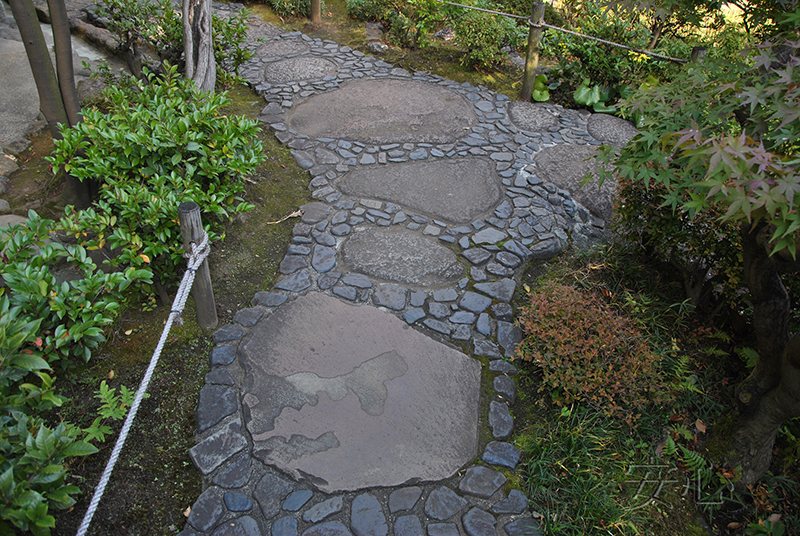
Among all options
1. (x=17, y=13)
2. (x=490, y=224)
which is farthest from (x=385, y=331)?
(x=17, y=13)

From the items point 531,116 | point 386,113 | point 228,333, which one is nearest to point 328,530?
point 228,333

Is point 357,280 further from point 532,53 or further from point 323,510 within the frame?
point 532,53

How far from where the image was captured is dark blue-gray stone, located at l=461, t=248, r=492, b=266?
4.16 metres

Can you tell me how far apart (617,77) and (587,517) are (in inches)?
227

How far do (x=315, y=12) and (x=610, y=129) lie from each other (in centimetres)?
513

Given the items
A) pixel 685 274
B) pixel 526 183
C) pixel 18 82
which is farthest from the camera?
pixel 18 82

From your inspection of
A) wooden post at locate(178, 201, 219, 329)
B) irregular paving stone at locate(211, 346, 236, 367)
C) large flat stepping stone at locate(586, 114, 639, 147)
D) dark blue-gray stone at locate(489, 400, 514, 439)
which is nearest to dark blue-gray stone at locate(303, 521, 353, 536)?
dark blue-gray stone at locate(489, 400, 514, 439)

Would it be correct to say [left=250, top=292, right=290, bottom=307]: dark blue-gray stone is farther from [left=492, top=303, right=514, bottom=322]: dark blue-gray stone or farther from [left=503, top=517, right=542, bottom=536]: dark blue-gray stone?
[left=503, top=517, right=542, bottom=536]: dark blue-gray stone

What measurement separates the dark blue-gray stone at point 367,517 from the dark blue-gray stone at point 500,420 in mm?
824

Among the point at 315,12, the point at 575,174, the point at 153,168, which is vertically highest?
the point at 153,168

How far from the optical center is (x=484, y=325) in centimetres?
364

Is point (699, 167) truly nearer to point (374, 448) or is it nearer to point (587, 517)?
point (587, 517)

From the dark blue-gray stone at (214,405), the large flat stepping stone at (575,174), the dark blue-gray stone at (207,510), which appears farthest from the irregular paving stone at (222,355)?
the large flat stepping stone at (575,174)

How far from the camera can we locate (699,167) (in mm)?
2395
